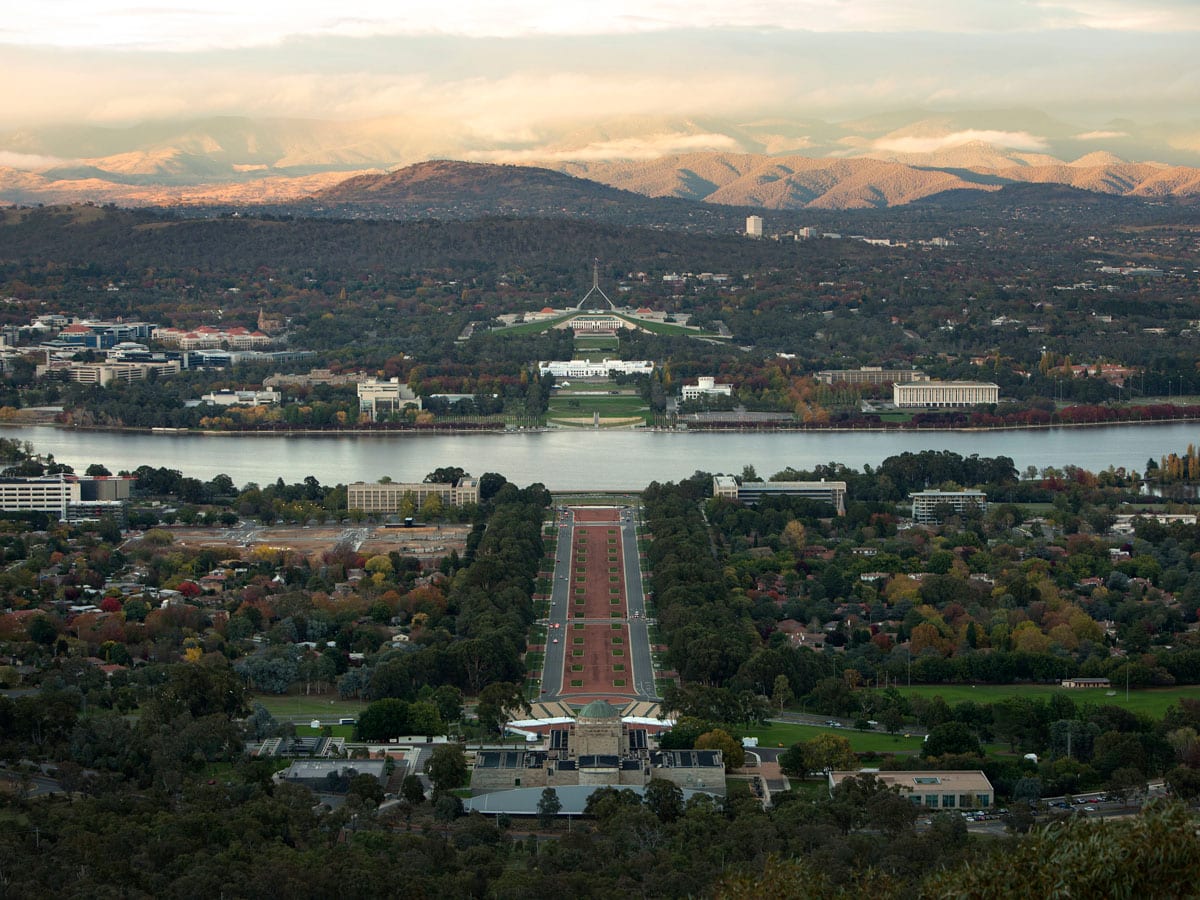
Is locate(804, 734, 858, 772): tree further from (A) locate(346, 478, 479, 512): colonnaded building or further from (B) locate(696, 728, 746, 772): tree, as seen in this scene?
(A) locate(346, 478, 479, 512): colonnaded building

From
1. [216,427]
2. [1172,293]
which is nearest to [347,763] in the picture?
[216,427]

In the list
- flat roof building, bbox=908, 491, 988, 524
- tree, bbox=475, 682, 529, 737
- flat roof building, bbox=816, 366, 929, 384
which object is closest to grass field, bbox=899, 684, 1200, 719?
tree, bbox=475, 682, 529, 737

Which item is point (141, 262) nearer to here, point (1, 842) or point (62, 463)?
point (62, 463)

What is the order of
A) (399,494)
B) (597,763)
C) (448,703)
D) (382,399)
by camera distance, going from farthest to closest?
(382,399) → (399,494) → (448,703) → (597,763)

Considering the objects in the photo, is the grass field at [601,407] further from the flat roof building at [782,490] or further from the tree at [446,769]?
the tree at [446,769]

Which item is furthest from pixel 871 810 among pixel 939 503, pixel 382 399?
pixel 382 399

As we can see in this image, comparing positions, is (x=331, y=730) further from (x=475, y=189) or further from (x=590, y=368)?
(x=475, y=189)
